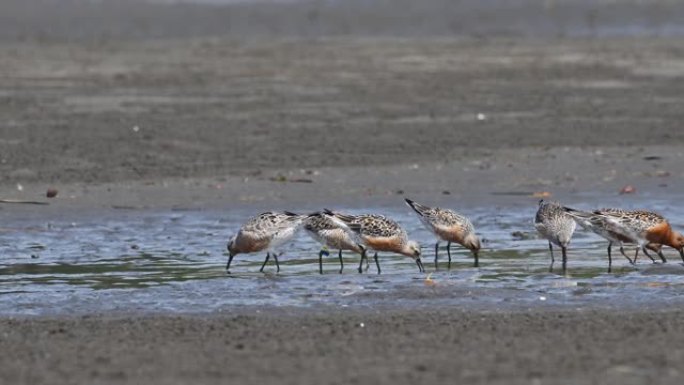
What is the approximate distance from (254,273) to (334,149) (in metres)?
8.02

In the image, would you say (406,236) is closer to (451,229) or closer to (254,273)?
(451,229)

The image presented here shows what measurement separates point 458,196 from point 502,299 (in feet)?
21.0

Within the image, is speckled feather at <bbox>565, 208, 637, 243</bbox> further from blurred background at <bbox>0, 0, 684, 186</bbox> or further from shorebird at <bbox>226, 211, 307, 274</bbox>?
blurred background at <bbox>0, 0, 684, 186</bbox>

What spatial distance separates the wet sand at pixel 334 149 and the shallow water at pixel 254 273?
0.52m

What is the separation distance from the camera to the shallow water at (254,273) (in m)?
12.3

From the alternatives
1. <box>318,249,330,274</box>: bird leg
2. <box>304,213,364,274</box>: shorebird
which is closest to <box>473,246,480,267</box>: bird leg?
<box>304,213,364,274</box>: shorebird

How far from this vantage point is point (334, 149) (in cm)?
2188

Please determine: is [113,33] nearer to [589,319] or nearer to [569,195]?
[569,195]

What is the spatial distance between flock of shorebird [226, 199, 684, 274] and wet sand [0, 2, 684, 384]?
2541 mm

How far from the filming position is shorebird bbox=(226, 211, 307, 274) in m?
14.3

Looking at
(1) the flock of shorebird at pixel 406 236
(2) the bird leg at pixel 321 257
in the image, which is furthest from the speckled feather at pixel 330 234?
(2) the bird leg at pixel 321 257

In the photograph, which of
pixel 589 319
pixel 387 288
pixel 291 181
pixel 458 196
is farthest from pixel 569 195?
pixel 589 319

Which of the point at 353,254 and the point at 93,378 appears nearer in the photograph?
the point at 93,378

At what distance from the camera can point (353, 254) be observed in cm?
1579
